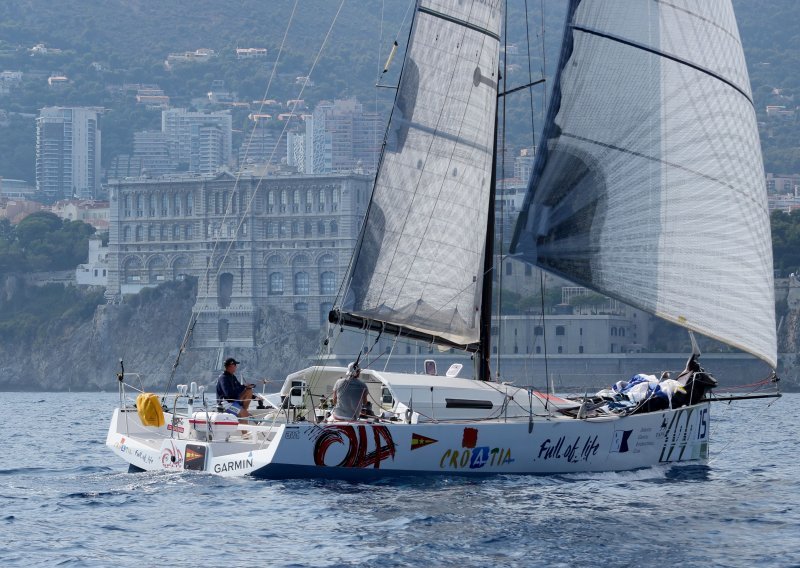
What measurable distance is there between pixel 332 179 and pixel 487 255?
3479 inches

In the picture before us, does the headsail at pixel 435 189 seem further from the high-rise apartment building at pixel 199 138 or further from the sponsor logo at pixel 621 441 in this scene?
the high-rise apartment building at pixel 199 138

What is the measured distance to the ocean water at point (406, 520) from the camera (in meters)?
11.2

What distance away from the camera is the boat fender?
51.6 ft

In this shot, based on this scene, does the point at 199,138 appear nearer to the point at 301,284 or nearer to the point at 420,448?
the point at 301,284

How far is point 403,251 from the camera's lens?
15.5 meters

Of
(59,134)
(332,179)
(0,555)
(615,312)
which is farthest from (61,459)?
(59,134)

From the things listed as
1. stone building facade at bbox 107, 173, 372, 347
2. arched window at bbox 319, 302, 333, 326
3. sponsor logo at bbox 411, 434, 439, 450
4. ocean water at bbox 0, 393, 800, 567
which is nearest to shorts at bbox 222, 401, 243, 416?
ocean water at bbox 0, 393, 800, 567

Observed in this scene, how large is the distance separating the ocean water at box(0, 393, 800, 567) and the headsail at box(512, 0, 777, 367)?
71.2 inches

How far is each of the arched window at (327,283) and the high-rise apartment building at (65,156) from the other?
61.7m

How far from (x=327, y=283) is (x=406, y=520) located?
90.5 meters

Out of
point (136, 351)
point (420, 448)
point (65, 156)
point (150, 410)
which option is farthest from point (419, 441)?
point (65, 156)

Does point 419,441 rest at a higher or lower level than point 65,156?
lower

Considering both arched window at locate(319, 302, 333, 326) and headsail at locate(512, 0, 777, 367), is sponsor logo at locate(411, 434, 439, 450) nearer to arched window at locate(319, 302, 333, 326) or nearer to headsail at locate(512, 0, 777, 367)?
headsail at locate(512, 0, 777, 367)

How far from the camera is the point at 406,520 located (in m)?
12.2
